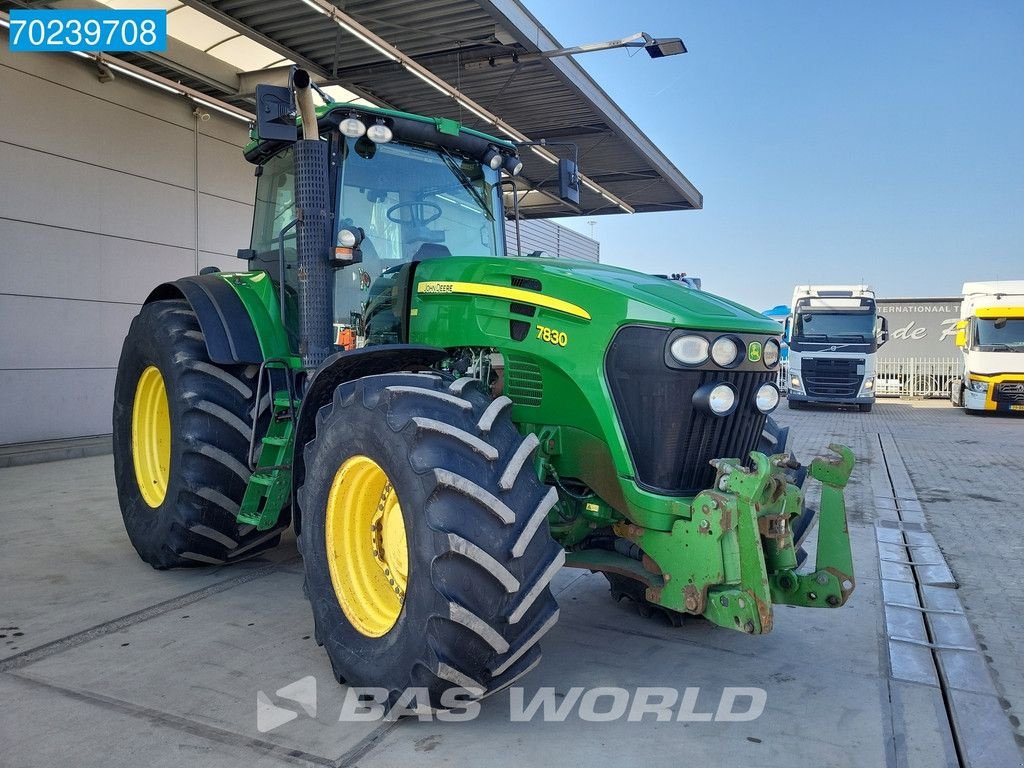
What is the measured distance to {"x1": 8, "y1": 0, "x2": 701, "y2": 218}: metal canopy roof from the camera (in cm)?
777

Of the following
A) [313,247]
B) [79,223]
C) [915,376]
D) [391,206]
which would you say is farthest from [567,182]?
[915,376]

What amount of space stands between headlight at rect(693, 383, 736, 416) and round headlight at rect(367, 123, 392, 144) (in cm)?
197

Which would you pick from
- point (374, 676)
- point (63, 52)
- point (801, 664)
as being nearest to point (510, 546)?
point (374, 676)

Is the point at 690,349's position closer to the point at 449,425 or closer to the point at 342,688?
the point at 449,425

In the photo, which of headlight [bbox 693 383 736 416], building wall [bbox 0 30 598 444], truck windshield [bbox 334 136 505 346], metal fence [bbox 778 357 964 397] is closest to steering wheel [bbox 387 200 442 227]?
truck windshield [bbox 334 136 505 346]

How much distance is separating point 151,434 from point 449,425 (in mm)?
3105

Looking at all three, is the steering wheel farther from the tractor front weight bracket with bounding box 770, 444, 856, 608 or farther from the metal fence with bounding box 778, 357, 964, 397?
the metal fence with bounding box 778, 357, 964, 397

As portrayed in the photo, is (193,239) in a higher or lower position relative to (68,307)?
higher

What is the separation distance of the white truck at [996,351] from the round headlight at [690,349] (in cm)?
1608

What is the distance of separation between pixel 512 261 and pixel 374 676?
1.79 metres

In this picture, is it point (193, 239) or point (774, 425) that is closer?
point (774, 425)

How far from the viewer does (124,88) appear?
9797 millimetres

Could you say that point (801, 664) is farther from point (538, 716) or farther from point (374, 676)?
point (374, 676)

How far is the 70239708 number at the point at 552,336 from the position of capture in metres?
3.17
